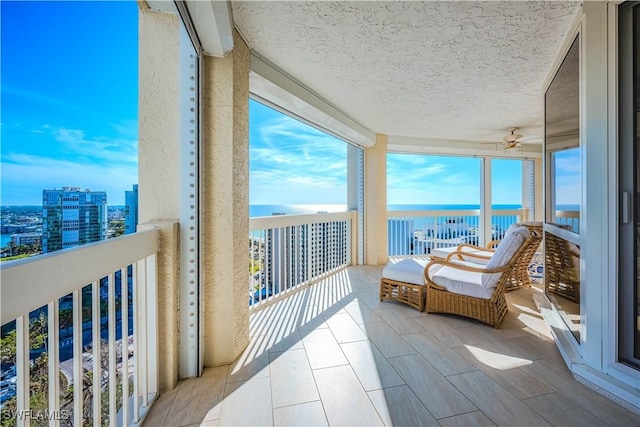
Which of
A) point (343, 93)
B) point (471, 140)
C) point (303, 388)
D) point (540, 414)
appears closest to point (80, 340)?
point (303, 388)

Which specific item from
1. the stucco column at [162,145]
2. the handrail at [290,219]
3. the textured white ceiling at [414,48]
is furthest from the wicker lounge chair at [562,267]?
the stucco column at [162,145]

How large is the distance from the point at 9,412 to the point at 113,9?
1.34 metres

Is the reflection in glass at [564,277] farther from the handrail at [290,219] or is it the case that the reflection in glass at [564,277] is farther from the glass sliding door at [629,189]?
the handrail at [290,219]

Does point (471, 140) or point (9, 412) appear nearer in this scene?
point (9, 412)

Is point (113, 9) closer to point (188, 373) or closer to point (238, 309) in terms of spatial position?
point (238, 309)

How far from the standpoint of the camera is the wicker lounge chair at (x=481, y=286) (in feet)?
8.00

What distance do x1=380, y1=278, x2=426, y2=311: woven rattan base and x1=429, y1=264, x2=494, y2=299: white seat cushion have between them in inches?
8.6

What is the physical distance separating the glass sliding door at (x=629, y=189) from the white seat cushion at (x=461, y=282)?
938 mm

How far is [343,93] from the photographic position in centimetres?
309

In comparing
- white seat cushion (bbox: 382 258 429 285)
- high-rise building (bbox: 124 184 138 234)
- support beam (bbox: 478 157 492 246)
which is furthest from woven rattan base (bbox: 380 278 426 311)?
support beam (bbox: 478 157 492 246)

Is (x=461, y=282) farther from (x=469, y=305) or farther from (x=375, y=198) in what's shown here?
(x=375, y=198)

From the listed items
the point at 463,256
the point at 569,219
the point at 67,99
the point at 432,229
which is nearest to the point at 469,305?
the point at 569,219

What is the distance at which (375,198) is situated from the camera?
4910mm

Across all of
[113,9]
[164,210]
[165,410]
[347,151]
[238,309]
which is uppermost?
[347,151]
